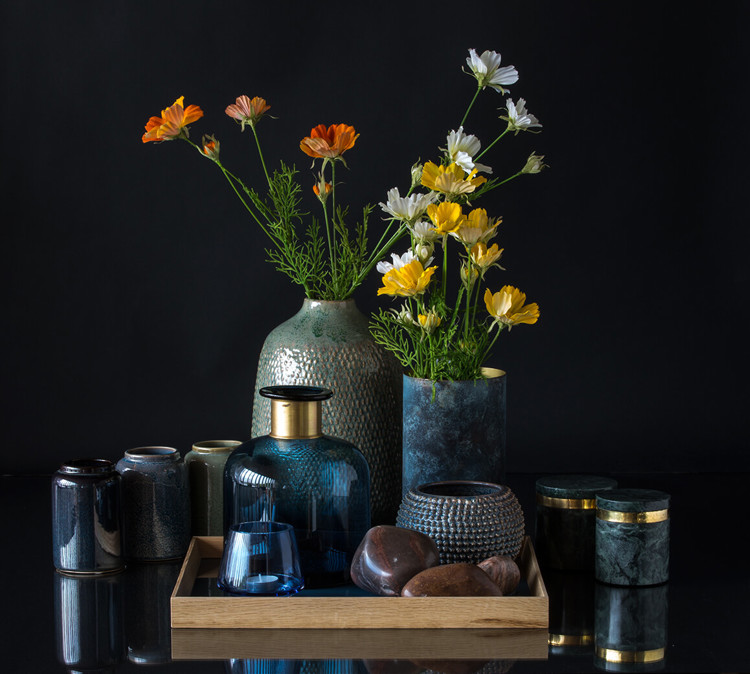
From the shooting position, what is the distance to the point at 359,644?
35.6 inches

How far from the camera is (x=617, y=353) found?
1607mm

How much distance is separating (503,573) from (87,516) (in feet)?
1.36

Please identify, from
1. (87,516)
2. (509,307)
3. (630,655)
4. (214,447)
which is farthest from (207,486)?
(630,655)

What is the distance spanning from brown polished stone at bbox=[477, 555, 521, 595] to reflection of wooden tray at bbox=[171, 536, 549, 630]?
0.04 metres

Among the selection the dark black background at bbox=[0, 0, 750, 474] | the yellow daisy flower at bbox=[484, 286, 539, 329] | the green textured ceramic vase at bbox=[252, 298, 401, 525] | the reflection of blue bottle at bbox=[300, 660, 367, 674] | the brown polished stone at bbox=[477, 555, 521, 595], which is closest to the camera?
the reflection of blue bottle at bbox=[300, 660, 367, 674]

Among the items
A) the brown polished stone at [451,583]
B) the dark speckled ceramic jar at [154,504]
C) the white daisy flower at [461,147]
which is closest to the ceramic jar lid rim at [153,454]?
the dark speckled ceramic jar at [154,504]

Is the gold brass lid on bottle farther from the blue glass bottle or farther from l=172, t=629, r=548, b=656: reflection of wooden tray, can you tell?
l=172, t=629, r=548, b=656: reflection of wooden tray

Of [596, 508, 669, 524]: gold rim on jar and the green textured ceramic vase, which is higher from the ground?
the green textured ceramic vase

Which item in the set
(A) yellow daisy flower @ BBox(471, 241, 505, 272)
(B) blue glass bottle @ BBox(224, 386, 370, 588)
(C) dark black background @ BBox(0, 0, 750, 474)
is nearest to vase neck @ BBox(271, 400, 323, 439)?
(B) blue glass bottle @ BBox(224, 386, 370, 588)

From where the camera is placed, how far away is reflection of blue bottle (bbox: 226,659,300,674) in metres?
0.86

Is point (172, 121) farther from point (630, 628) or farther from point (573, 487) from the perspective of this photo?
point (630, 628)

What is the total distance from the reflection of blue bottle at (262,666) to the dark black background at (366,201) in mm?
750

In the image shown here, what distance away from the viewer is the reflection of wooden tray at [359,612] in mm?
927

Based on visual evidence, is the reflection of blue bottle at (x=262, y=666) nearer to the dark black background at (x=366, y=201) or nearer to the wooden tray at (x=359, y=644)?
the wooden tray at (x=359, y=644)
